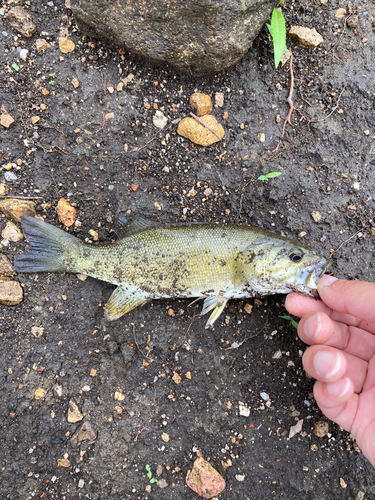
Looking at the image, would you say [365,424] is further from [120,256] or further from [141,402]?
[120,256]

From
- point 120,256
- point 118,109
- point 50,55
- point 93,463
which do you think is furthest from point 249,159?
point 93,463

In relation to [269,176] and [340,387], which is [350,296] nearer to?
[340,387]

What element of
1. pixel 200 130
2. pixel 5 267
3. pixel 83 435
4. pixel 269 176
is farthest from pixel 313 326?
pixel 5 267

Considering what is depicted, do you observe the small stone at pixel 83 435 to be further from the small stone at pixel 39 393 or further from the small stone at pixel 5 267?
the small stone at pixel 5 267

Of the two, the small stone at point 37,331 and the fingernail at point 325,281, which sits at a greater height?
the fingernail at point 325,281

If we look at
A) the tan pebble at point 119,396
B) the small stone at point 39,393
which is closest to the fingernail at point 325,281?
the tan pebble at point 119,396

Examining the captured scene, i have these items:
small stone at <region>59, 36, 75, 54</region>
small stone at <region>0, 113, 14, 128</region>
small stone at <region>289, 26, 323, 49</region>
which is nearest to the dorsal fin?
small stone at <region>0, 113, 14, 128</region>
